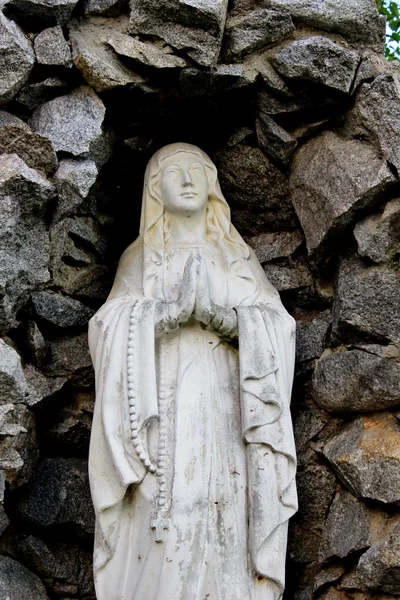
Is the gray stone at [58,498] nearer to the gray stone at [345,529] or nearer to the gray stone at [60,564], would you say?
the gray stone at [60,564]

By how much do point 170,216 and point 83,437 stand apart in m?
1.06

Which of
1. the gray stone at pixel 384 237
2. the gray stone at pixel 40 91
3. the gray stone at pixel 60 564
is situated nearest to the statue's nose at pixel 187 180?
the gray stone at pixel 40 91

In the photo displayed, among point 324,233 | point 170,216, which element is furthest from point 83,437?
point 324,233

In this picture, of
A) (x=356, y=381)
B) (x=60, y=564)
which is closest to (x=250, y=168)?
(x=356, y=381)

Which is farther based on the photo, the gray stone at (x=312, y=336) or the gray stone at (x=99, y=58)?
the gray stone at (x=312, y=336)

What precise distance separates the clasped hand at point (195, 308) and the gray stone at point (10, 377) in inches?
23.4

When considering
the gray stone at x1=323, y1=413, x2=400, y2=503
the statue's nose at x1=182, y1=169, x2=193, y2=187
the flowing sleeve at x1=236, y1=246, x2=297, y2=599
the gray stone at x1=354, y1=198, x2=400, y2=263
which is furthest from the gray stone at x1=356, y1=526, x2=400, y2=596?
the statue's nose at x1=182, y1=169, x2=193, y2=187

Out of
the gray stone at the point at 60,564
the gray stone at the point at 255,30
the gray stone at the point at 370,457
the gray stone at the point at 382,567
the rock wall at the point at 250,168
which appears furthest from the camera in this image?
the gray stone at the point at 255,30

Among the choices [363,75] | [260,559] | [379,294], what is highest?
[363,75]

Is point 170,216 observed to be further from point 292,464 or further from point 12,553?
point 12,553

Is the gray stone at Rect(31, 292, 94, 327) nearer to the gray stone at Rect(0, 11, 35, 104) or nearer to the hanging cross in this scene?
the gray stone at Rect(0, 11, 35, 104)

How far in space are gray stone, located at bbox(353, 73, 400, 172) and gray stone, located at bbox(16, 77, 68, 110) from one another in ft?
4.35

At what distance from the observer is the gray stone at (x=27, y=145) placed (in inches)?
192

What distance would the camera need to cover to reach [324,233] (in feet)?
16.9
